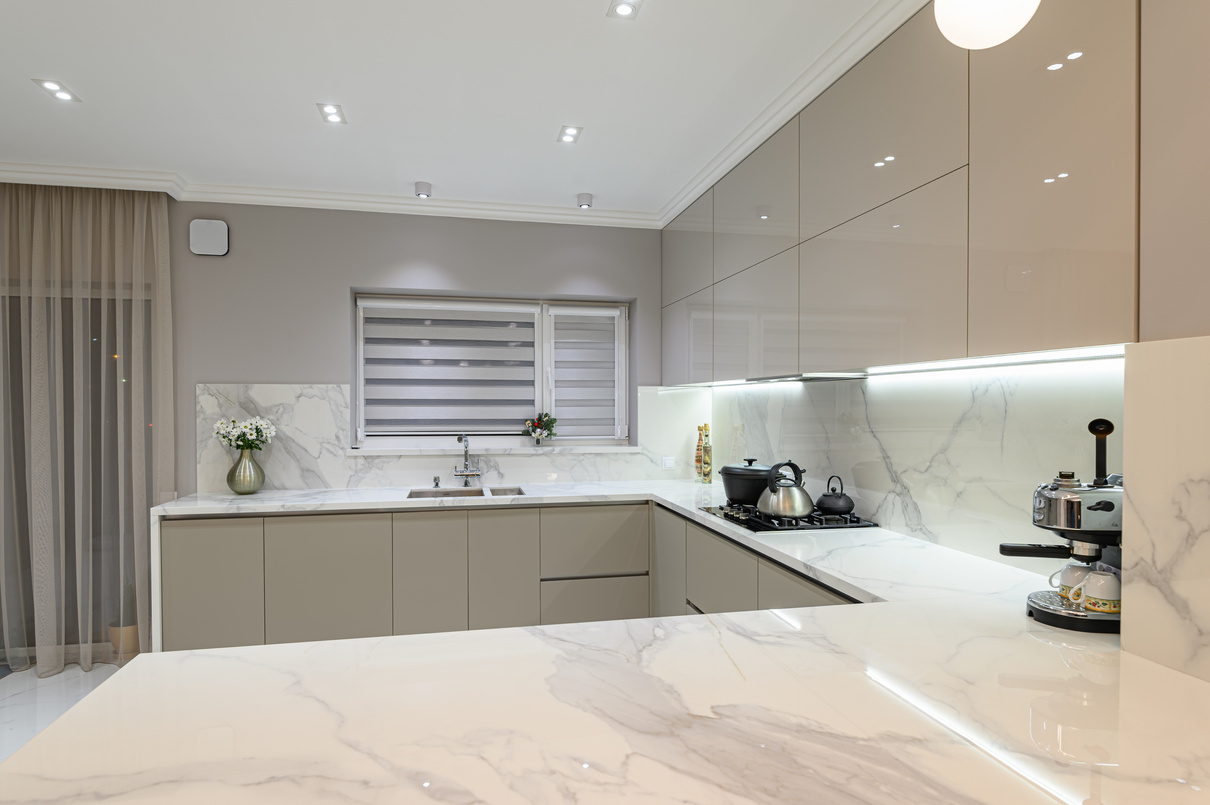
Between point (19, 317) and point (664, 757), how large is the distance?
159 inches

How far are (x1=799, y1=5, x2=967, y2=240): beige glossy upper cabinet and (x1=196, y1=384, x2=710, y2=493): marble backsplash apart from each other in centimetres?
195

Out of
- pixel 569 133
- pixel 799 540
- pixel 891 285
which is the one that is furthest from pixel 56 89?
pixel 799 540

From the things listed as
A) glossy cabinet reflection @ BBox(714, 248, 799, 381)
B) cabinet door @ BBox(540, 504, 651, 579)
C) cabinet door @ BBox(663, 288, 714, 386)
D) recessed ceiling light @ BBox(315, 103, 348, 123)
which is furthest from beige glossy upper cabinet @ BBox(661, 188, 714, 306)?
recessed ceiling light @ BBox(315, 103, 348, 123)

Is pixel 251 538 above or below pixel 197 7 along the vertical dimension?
below

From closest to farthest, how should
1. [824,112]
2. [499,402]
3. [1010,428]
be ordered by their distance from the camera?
[1010,428]
[824,112]
[499,402]

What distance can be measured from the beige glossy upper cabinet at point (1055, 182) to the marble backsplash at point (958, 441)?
36cm

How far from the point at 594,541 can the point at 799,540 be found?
1427 mm

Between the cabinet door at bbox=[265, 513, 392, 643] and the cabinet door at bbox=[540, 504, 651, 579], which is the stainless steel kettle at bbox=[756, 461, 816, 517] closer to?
the cabinet door at bbox=[540, 504, 651, 579]

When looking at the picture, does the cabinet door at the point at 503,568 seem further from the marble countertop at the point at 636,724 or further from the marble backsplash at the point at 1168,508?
the marble backsplash at the point at 1168,508

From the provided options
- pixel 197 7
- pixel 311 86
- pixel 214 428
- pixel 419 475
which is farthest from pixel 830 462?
pixel 214 428

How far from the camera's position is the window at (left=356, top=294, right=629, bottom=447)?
391 centimetres

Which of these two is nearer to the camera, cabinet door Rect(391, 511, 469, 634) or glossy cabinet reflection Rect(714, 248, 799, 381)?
glossy cabinet reflection Rect(714, 248, 799, 381)

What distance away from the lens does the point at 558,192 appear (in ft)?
11.8

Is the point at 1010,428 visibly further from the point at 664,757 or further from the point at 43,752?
the point at 43,752
